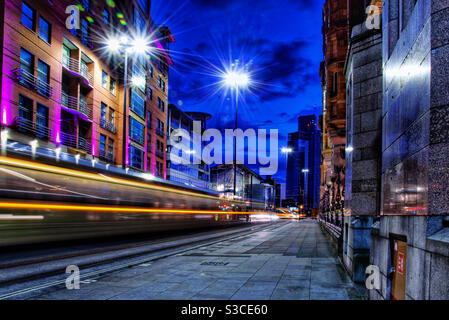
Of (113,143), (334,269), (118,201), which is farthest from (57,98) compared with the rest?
(334,269)

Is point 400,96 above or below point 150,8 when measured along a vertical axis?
below

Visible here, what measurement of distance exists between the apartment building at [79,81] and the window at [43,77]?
7 cm

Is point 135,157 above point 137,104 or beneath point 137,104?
beneath

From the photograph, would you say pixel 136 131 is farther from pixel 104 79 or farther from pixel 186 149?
pixel 186 149

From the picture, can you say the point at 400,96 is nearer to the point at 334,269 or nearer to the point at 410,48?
the point at 410,48

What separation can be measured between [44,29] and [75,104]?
6.19 meters

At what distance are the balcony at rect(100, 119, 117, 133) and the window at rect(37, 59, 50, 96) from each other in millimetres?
8608

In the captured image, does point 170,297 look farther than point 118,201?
No

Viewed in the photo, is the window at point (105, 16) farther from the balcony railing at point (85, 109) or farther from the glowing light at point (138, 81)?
the balcony railing at point (85, 109)

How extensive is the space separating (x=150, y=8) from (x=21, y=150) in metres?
40.3

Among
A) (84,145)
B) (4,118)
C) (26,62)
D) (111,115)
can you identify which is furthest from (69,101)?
(4,118)

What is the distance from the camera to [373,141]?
8.11 m

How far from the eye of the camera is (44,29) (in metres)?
24.8

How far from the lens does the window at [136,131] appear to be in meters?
40.0
